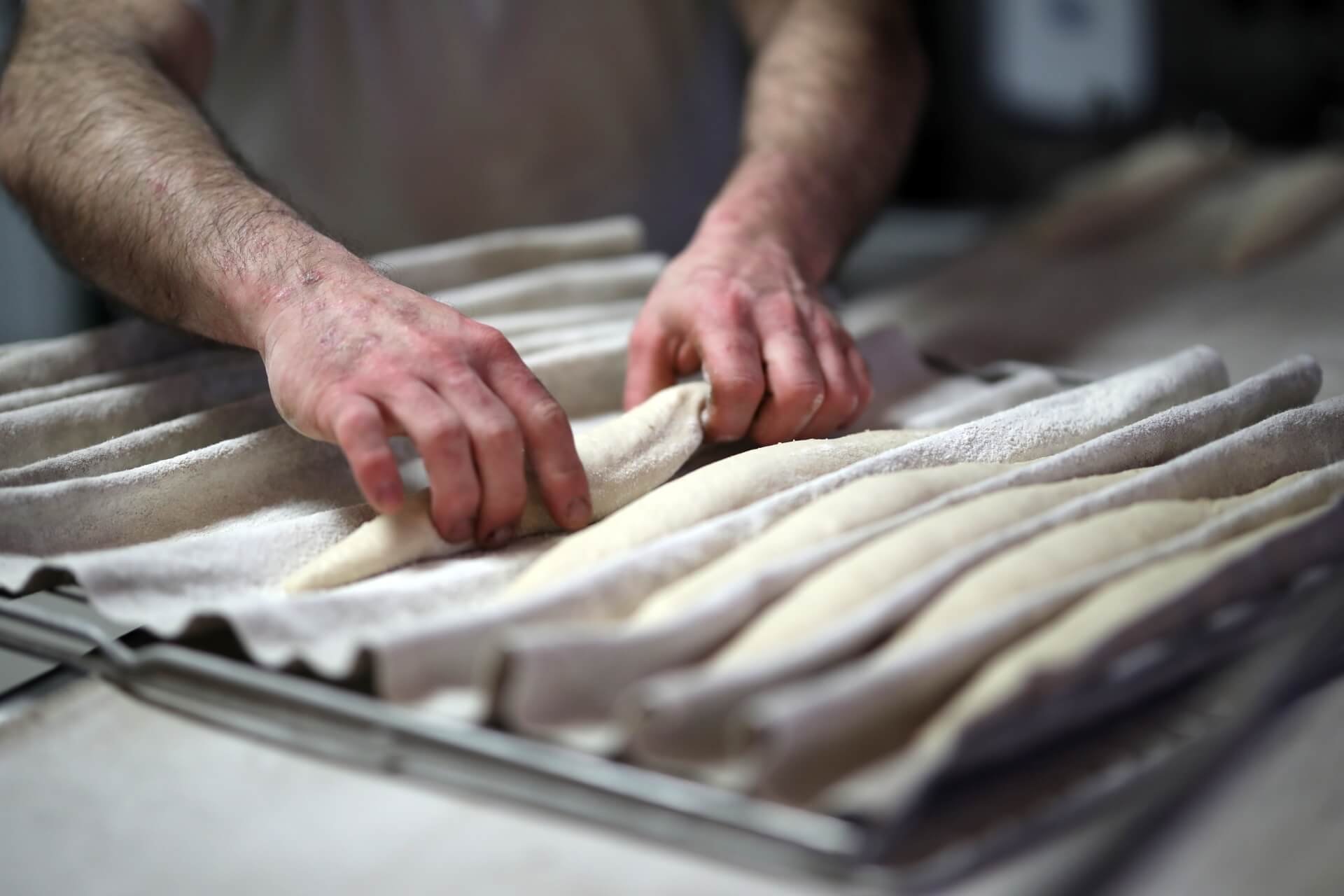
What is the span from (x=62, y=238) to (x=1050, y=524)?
87 cm

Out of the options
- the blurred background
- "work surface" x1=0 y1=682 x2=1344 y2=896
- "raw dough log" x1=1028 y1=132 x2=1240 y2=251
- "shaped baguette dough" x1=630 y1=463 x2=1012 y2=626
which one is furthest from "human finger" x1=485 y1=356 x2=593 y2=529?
the blurred background

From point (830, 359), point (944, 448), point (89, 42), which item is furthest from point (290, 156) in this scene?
point (944, 448)

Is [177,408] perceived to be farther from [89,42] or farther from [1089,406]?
[1089,406]

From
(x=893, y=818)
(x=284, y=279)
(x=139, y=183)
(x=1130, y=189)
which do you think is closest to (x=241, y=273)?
(x=284, y=279)

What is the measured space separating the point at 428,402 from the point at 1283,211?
→ 1.36 metres

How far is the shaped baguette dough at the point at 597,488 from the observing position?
707 millimetres

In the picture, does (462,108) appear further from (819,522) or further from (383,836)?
(383,836)

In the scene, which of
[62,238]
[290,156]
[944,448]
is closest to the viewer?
[944,448]

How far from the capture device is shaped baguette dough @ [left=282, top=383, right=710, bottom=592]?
71 cm

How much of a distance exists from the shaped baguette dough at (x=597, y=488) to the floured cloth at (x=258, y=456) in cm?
2

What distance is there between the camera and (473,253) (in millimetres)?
1182

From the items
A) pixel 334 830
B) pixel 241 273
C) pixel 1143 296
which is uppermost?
pixel 241 273

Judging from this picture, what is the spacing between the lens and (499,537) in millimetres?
750

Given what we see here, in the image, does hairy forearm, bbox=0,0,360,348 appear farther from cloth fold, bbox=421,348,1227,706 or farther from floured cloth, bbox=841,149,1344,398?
floured cloth, bbox=841,149,1344,398
